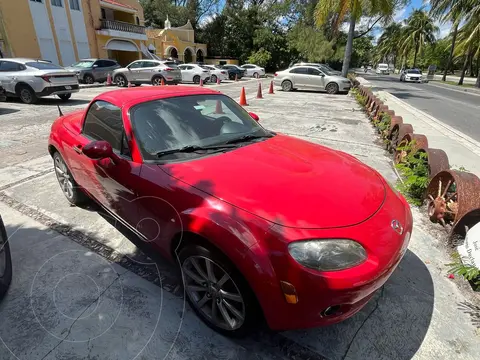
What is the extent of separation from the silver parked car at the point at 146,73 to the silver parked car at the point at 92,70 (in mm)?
1181

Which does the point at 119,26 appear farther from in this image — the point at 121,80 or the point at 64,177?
the point at 64,177

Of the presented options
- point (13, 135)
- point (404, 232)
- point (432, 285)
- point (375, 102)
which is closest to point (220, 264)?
point (404, 232)

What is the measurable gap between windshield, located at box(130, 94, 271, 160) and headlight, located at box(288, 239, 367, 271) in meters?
1.18

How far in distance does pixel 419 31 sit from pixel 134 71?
60330mm

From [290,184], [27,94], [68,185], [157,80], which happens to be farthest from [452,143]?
[157,80]

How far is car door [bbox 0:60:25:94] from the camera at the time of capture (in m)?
10.8

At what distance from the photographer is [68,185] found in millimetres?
3717

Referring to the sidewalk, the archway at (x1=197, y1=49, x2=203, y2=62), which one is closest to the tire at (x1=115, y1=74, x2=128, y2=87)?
the sidewalk

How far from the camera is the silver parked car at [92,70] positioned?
1842cm

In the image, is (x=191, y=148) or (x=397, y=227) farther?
(x=191, y=148)

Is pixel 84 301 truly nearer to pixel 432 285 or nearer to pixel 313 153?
pixel 313 153

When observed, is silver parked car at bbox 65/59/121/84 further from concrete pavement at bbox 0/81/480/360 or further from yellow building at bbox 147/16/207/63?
concrete pavement at bbox 0/81/480/360

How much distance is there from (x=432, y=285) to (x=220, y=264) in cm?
196

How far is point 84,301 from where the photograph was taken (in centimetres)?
233
